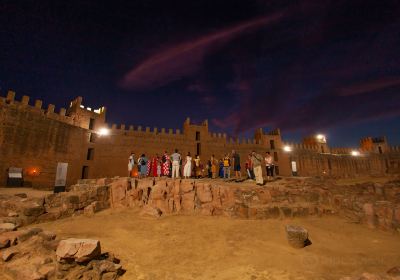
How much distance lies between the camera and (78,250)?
5.57m

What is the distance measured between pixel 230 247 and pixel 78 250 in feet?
15.5

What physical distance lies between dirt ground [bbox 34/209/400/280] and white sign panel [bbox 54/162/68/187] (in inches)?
542


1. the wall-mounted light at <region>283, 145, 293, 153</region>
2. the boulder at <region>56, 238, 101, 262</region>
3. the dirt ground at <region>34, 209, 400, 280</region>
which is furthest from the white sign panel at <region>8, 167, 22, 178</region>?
the wall-mounted light at <region>283, 145, 293, 153</region>

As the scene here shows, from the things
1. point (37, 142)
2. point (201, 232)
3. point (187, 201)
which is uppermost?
point (37, 142)

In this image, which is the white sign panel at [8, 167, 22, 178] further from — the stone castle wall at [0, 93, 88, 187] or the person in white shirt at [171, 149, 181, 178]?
the person in white shirt at [171, 149, 181, 178]

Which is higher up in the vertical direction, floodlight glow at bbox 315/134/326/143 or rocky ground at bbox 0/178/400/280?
floodlight glow at bbox 315/134/326/143

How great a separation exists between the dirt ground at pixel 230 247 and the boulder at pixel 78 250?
1.08m

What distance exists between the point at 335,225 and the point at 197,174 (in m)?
10.2

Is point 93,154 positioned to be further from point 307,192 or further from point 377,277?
point 377,277

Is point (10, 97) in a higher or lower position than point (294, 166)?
higher

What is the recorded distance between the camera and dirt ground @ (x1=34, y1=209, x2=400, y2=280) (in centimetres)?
594

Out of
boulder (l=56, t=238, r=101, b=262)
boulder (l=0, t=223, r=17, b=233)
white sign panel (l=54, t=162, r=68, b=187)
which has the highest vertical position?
white sign panel (l=54, t=162, r=68, b=187)

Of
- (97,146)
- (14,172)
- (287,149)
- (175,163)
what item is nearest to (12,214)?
(175,163)

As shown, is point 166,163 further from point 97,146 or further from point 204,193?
point 97,146
